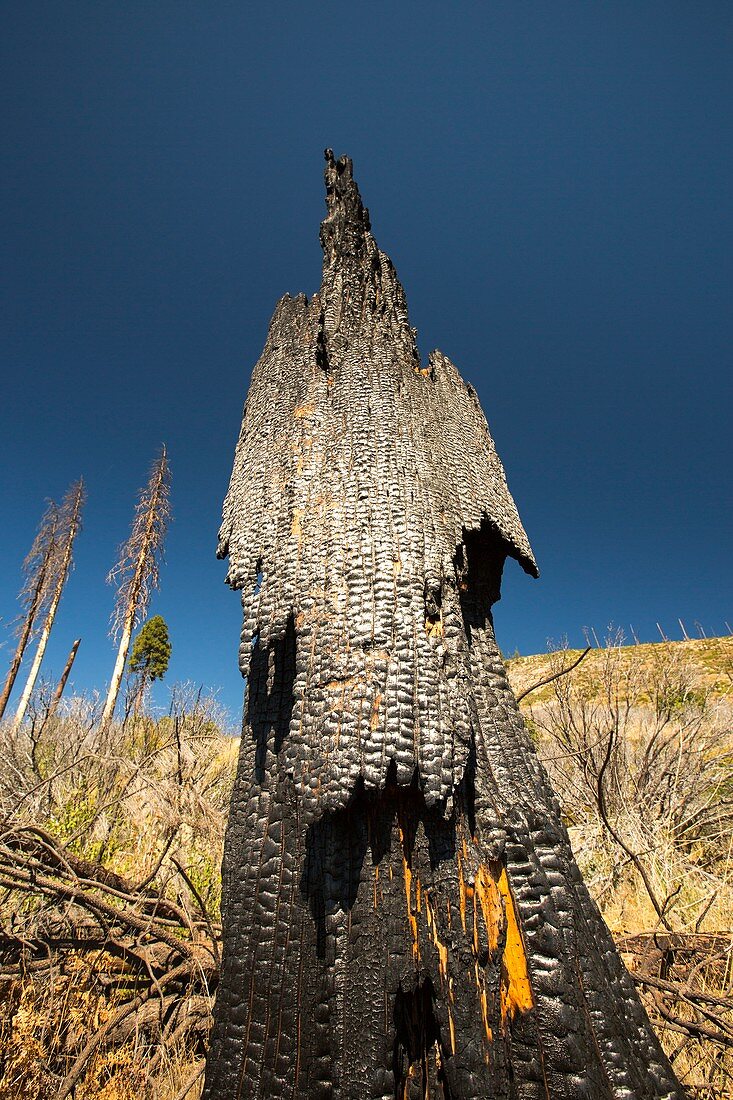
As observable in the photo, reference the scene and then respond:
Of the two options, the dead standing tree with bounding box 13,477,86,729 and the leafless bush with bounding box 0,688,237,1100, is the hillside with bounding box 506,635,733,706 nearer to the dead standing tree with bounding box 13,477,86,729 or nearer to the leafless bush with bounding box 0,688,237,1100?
the leafless bush with bounding box 0,688,237,1100

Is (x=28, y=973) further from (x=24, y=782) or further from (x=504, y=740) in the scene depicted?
(x=24, y=782)

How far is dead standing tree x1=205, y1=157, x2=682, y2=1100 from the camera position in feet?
4.09

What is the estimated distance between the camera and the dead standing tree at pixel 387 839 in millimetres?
1248

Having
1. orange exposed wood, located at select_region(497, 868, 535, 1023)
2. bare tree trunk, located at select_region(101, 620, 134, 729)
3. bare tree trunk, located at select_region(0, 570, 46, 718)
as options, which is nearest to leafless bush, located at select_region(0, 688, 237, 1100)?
orange exposed wood, located at select_region(497, 868, 535, 1023)

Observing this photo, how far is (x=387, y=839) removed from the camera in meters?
1.38

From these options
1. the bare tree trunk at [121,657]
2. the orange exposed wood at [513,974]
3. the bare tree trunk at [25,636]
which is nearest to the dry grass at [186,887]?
the orange exposed wood at [513,974]

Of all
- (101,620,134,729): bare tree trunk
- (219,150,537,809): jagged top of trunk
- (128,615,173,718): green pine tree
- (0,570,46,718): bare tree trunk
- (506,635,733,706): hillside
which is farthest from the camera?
(128,615,173,718): green pine tree

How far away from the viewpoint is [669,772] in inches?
Result: 201

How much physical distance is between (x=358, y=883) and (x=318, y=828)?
18cm

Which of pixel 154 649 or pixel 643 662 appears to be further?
pixel 154 649

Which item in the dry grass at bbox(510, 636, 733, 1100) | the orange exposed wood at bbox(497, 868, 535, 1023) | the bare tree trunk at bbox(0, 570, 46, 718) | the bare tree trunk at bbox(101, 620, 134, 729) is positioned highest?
the bare tree trunk at bbox(0, 570, 46, 718)

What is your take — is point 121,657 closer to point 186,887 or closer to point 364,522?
point 186,887

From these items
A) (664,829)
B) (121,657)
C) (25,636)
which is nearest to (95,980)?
(664,829)

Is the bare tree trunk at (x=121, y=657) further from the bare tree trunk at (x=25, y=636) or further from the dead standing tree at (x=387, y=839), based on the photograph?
the dead standing tree at (x=387, y=839)
